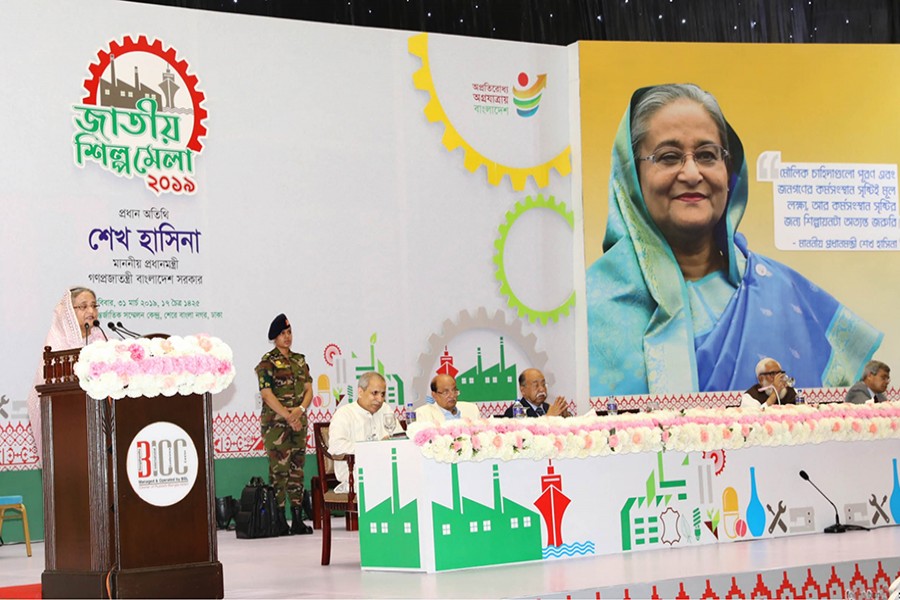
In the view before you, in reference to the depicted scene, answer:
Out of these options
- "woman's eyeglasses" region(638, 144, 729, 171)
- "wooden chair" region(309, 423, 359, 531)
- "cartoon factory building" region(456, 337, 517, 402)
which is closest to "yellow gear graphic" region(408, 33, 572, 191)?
"woman's eyeglasses" region(638, 144, 729, 171)

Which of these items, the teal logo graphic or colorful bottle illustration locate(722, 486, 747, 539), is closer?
colorful bottle illustration locate(722, 486, 747, 539)

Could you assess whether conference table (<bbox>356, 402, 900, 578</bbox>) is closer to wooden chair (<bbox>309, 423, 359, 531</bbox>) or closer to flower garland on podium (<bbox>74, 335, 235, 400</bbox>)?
flower garland on podium (<bbox>74, 335, 235, 400</bbox>)

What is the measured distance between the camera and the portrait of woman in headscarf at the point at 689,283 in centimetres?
1148

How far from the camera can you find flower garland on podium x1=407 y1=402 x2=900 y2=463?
253 inches

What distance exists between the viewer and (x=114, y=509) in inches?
211

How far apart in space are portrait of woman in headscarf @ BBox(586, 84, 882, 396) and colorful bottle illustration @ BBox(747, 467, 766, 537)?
3905mm

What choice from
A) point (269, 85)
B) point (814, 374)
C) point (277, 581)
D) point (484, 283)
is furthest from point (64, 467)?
point (814, 374)

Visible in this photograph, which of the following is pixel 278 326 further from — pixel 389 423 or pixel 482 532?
pixel 482 532

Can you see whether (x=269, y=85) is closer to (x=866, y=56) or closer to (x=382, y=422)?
(x=382, y=422)

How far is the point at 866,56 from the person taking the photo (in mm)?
12312

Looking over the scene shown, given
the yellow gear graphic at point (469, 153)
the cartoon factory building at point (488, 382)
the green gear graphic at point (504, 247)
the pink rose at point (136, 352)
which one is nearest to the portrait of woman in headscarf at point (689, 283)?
the green gear graphic at point (504, 247)

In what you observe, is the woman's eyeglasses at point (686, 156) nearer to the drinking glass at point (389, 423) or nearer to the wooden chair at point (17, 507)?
the drinking glass at point (389, 423)

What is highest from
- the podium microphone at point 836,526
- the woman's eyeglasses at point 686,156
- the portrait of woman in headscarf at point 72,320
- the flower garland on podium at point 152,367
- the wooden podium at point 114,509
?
the woman's eyeglasses at point 686,156

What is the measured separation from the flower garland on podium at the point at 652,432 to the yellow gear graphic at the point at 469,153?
4147 mm
